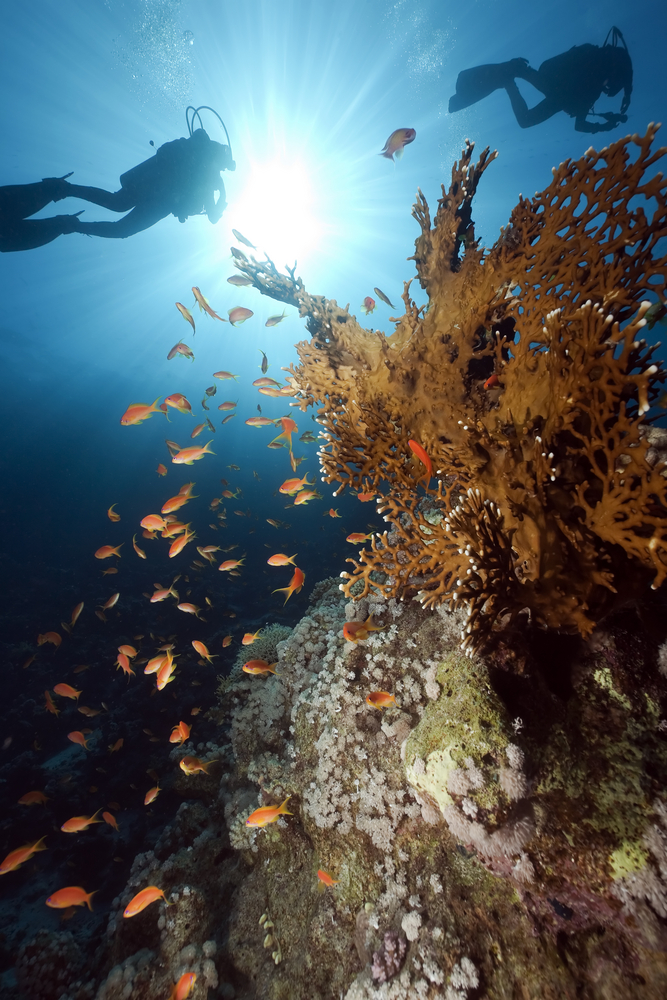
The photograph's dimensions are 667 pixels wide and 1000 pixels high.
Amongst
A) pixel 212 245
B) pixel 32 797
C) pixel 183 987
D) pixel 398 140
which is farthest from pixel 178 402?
pixel 212 245

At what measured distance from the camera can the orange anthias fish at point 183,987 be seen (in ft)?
12.7

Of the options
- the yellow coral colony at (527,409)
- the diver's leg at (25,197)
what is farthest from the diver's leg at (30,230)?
the yellow coral colony at (527,409)

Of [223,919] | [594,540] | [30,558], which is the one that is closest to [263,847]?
[223,919]

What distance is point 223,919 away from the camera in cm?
469

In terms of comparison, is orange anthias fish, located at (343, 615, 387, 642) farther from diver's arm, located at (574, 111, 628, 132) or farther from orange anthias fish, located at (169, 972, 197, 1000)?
diver's arm, located at (574, 111, 628, 132)

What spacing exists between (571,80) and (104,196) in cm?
1817

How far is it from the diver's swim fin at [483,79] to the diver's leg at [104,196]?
14.8 meters

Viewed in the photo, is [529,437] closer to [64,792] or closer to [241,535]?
[64,792]

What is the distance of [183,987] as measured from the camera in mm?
3900

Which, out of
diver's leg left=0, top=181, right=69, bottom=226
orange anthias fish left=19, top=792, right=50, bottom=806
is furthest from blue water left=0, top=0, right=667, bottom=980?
diver's leg left=0, top=181, right=69, bottom=226

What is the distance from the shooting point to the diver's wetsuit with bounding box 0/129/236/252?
11039mm

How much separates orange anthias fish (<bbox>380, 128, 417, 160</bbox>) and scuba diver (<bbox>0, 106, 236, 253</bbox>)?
1008 centimetres

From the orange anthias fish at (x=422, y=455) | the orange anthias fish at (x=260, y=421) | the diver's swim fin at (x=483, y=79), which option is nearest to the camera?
the orange anthias fish at (x=422, y=455)

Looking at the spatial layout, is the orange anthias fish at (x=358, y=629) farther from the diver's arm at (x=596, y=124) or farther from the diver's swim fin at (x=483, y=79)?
the diver's swim fin at (x=483, y=79)
